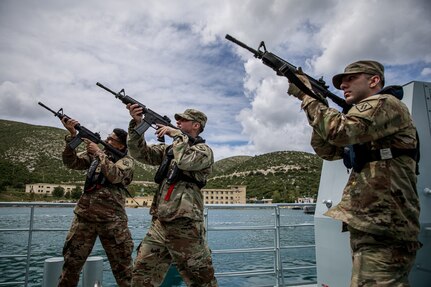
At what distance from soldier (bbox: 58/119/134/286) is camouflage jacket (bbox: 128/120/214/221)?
3.20 feet

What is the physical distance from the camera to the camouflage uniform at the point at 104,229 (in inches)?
133

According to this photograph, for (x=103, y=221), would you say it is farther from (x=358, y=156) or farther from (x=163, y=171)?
(x=358, y=156)

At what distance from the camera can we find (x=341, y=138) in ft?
5.46

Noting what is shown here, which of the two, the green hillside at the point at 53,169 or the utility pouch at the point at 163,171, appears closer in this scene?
the utility pouch at the point at 163,171

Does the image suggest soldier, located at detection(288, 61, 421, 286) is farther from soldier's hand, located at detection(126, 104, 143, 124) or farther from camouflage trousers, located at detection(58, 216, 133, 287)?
camouflage trousers, located at detection(58, 216, 133, 287)

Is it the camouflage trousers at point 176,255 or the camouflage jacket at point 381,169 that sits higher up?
the camouflage jacket at point 381,169

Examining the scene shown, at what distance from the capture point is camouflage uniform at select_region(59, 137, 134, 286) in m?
3.38

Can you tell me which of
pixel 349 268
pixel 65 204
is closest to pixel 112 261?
pixel 65 204

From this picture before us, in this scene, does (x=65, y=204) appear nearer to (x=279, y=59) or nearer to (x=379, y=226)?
(x=279, y=59)

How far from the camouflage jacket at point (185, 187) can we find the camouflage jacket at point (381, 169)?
1239 mm

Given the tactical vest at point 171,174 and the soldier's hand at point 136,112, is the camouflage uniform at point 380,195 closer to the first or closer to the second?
the tactical vest at point 171,174

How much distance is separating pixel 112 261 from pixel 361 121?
120 inches

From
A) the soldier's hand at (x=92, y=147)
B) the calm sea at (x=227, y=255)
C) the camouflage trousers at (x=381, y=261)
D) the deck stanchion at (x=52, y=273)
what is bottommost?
the calm sea at (x=227, y=255)

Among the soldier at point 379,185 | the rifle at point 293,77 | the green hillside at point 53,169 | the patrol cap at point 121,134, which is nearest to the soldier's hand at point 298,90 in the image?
the rifle at point 293,77
